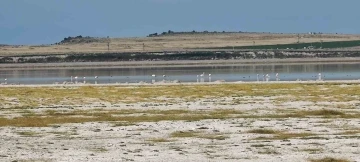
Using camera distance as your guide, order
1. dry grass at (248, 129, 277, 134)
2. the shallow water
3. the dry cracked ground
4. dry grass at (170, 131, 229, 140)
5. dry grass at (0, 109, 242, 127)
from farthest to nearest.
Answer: the shallow water → dry grass at (0, 109, 242, 127) → dry grass at (248, 129, 277, 134) → dry grass at (170, 131, 229, 140) → the dry cracked ground

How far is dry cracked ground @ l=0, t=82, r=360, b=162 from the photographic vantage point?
24.6 metres

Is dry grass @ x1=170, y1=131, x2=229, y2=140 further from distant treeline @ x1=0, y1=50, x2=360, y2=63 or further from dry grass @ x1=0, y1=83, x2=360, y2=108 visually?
distant treeline @ x1=0, y1=50, x2=360, y2=63

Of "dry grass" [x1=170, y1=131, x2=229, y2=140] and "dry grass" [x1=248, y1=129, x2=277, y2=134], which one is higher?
"dry grass" [x1=248, y1=129, x2=277, y2=134]

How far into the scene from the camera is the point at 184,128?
107 feet

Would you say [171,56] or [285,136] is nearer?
[285,136]

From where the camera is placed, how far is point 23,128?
3412 centimetres

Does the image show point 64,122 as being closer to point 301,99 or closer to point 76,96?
point 301,99

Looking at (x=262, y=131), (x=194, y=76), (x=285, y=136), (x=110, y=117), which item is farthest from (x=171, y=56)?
(x=285, y=136)

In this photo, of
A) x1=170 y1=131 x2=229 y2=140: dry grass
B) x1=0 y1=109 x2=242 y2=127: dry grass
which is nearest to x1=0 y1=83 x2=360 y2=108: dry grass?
x1=0 y1=109 x2=242 y2=127: dry grass

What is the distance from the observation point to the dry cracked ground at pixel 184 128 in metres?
24.6

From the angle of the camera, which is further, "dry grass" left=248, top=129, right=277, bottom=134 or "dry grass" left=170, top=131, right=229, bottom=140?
"dry grass" left=248, top=129, right=277, bottom=134

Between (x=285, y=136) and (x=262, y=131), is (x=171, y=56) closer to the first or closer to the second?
(x=262, y=131)

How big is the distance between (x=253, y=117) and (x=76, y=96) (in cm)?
2397

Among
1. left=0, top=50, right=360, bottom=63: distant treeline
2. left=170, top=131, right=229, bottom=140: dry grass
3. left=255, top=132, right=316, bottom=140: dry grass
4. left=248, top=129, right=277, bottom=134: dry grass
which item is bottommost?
left=170, top=131, right=229, bottom=140: dry grass
